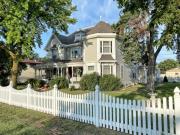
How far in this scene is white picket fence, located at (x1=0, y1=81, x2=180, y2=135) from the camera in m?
8.55

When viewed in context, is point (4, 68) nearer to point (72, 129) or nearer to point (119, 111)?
point (72, 129)

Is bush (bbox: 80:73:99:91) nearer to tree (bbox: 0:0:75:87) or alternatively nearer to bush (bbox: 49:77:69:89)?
bush (bbox: 49:77:69:89)

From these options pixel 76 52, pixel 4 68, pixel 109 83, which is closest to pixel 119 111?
pixel 109 83

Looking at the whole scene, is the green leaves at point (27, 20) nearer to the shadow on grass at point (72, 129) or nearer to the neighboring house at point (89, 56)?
the neighboring house at point (89, 56)

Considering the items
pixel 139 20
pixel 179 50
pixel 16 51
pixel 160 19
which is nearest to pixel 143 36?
pixel 139 20

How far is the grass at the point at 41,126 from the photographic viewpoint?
10.5 metres

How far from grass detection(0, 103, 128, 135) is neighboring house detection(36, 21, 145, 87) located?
26.7 metres

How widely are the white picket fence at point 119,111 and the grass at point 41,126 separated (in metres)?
0.34

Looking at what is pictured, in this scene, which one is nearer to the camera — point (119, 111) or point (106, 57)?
point (119, 111)

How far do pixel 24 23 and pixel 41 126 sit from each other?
21946 mm

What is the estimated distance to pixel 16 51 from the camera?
1316 inches

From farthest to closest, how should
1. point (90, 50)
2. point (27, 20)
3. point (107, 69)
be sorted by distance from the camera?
point (90, 50) → point (107, 69) → point (27, 20)

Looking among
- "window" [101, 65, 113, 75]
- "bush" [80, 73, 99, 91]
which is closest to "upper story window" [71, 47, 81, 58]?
"window" [101, 65, 113, 75]

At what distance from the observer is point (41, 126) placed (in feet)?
38.7
